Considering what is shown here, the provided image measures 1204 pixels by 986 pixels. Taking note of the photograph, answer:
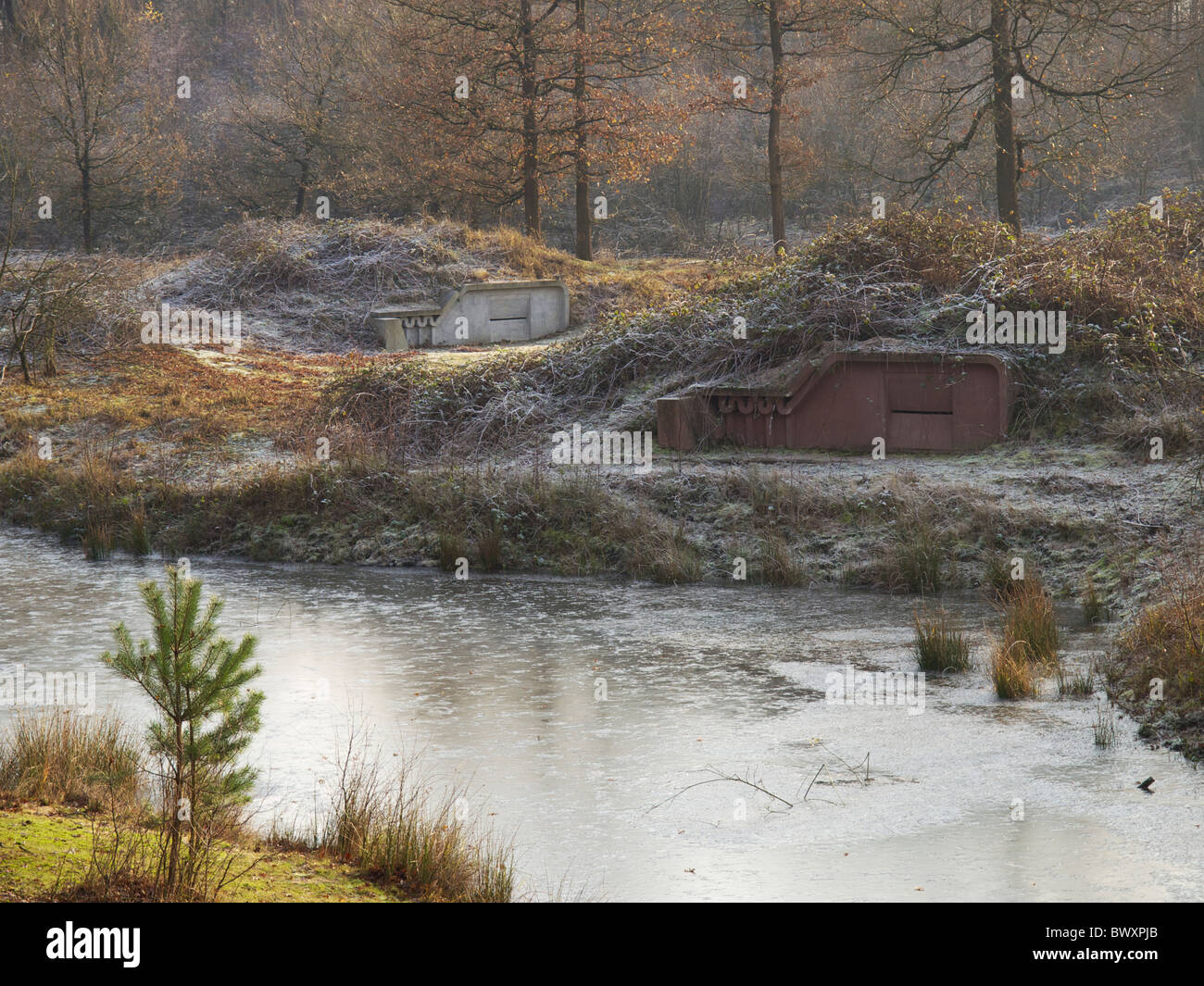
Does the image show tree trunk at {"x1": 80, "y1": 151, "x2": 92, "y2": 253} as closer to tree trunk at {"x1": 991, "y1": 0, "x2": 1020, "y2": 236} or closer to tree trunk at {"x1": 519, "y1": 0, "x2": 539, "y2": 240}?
tree trunk at {"x1": 519, "y1": 0, "x2": 539, "y2": 240}

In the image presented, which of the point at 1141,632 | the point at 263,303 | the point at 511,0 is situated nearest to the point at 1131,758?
the point at 1141,632

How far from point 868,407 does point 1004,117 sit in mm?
7885

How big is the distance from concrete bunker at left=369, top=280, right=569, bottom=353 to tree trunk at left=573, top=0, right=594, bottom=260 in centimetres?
440

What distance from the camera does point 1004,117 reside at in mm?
20375

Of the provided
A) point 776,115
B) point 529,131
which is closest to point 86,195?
point 529,131

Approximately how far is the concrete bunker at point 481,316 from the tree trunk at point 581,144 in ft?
14.4

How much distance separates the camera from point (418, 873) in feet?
17.0

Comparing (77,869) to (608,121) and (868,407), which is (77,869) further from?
(608,121)

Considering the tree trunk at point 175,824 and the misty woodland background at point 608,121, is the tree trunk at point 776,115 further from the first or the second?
the tree trunk at point 175,824

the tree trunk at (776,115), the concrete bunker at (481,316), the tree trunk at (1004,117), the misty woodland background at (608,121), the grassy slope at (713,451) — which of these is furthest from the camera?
the tree trunk at (776,115)

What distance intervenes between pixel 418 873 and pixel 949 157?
57.8ft

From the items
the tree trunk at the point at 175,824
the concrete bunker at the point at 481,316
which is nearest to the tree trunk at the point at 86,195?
the concrete bunker at the point at 481,316

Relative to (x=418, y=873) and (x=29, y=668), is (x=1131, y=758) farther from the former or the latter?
(x=29, y=668)

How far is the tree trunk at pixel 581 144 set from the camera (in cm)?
2891
